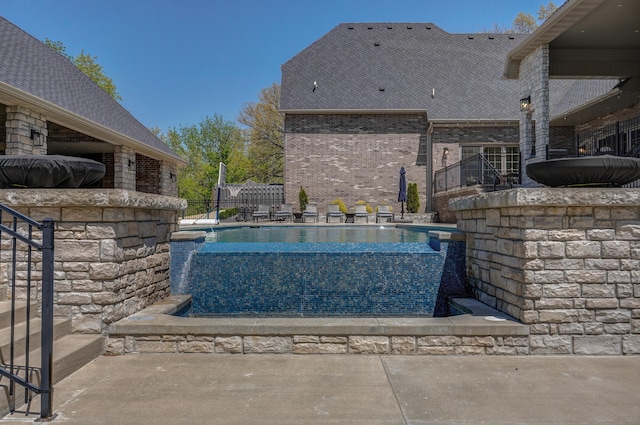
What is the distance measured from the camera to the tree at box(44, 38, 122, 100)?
3309 centimetres

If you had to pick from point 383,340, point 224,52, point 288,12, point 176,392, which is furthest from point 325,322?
point 224,52

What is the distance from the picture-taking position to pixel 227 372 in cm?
361

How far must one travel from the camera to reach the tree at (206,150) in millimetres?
39750

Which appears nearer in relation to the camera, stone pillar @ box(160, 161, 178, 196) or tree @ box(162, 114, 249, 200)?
stone pillar @ box(160, 161, 178, 196)

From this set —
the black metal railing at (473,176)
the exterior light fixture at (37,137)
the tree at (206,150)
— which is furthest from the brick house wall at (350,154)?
the tree at (206,150)

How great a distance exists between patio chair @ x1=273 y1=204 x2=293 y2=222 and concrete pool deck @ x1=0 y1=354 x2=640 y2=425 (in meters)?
15.1

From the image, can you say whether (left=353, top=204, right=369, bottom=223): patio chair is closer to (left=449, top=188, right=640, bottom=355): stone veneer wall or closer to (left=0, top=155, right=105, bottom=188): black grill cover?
(left=449, top=188, right=640, bottom=355): stone veneer wall

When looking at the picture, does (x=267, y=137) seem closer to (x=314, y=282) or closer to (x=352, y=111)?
(x=352, y=111)

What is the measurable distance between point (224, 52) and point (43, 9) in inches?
573

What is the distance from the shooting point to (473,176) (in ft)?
52.7

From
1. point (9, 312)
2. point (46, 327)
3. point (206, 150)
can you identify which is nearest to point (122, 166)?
point (9, 312)

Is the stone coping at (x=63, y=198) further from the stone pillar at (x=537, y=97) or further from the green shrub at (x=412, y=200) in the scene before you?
the green shrub at (x=412, y=200)

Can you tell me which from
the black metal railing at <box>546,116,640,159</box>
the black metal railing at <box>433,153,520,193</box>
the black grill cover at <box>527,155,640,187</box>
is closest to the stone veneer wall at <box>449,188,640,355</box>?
the black grill cover at <box>527,155,640,187</box>

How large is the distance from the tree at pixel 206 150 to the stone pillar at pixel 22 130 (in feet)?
92.0
